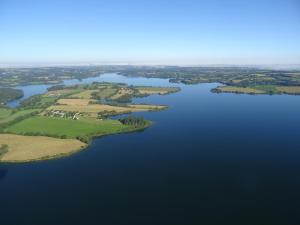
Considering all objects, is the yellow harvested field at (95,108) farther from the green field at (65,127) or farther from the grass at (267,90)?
the grass at (267,90)

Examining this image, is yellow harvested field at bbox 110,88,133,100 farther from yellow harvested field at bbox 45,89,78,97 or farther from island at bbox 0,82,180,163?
yellow harvested field at bbox 45,89,78,97

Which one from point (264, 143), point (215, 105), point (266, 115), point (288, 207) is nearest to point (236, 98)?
point (215, 105)

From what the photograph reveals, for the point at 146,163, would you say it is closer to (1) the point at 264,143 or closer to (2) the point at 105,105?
(1) the point at 264,143

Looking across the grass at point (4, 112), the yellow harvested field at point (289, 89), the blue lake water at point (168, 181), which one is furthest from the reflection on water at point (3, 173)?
the yellow harvested field at point (289, 89)

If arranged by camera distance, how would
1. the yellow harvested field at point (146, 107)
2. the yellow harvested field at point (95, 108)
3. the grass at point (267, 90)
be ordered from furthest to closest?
the grass at point (267, 90)
the yellow harvested field at point (146, 107)
the yellow harvested field at point (95, 108)

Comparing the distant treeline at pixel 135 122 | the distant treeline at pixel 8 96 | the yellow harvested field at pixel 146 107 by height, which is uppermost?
the distant treeline at pixel 135 122

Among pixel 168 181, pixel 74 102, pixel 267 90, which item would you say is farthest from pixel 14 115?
pixel 267 90

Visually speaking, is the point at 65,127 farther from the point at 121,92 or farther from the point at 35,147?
the point at 121,92

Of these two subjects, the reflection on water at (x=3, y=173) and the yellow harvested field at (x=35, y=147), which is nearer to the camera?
the reflection on water at (x=3, y=173)
